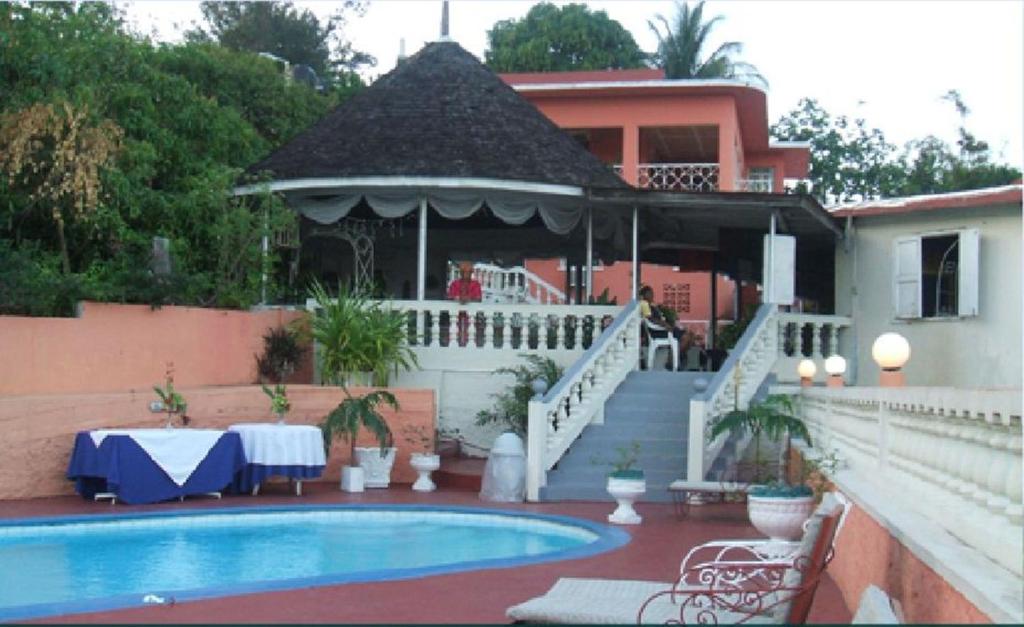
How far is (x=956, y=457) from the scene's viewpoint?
5.91 meters

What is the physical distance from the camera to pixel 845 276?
20.4 metres

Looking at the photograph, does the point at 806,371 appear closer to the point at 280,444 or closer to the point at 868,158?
the point at 280,444

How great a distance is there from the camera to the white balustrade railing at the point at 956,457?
15.9 feet

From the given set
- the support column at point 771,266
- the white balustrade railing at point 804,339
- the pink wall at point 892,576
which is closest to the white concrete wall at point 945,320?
the white balustrade railing at point 804,339

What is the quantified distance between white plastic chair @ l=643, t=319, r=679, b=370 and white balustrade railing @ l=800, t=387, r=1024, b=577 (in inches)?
374

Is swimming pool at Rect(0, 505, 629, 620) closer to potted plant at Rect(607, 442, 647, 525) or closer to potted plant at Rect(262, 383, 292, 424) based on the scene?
potted plant at Rect(607, 442, 647, 525)

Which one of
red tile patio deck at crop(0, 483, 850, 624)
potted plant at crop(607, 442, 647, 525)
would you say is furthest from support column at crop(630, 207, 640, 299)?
red tile patio deck at crop(0, 483, 850, 624)

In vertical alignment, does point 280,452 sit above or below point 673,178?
below

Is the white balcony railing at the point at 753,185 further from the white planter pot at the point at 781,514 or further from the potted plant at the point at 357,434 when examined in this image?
the white planter pot at the point at 781,514

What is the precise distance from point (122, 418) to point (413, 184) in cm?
535

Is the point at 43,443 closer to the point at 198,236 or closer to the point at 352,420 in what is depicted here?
the point at 352,420

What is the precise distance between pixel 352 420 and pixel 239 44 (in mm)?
35411

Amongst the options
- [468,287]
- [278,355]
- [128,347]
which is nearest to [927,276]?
[468,287]

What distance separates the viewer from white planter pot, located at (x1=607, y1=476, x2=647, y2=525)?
44.2 ft
